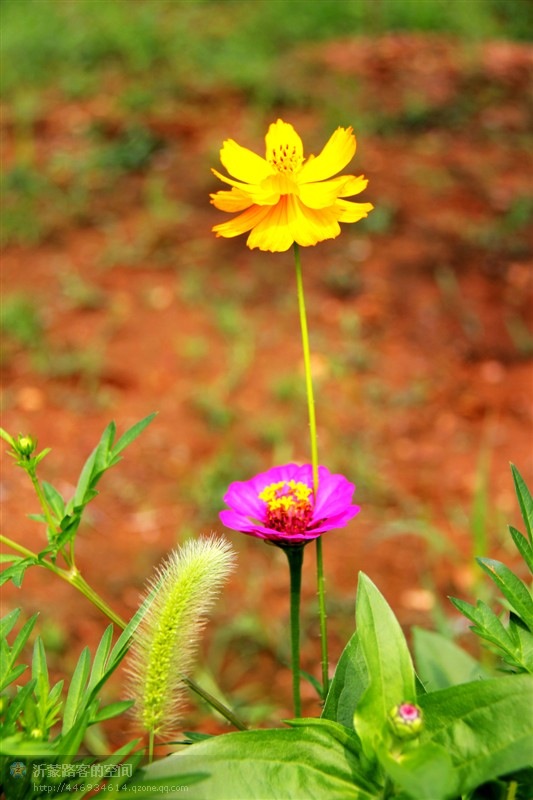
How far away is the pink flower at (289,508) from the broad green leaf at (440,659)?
0.48 metres

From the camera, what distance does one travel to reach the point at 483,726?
0.53 meters

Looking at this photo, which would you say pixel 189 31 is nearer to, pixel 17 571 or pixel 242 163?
pixel 242 163

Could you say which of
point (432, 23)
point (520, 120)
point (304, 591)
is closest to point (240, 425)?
point (304, 591)

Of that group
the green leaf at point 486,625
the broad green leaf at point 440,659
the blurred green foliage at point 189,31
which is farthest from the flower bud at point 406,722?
the blurred green foliage at point 189,31

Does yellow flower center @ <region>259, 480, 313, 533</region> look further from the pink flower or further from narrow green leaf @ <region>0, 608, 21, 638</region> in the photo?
narrow green leaf @ <region>0, 608, 21, 638</region>

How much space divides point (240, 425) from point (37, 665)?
158 cm

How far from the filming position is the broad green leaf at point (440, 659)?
1.13 metres

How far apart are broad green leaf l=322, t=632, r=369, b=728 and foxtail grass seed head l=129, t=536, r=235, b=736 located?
0.11 metres

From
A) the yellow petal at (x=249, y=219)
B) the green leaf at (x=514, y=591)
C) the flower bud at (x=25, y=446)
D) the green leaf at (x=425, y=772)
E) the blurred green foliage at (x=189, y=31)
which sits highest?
the blurred green foliage at (x=189, y=31)

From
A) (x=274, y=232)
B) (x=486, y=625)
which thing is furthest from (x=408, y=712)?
(x=274, y=232)

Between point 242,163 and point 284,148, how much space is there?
4 cm

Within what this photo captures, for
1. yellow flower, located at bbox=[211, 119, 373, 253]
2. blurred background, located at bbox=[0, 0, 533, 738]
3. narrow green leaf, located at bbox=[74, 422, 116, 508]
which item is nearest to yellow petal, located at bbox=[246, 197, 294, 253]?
yellow flower, located at bbox=[211, 119, 373, 253]

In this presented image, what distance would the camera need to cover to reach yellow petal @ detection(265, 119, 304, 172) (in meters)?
0.70

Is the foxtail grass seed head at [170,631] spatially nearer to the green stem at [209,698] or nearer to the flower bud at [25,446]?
the green stem at [209,698]
